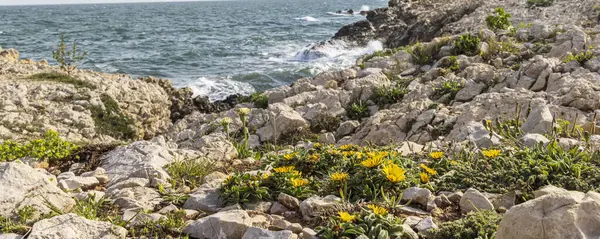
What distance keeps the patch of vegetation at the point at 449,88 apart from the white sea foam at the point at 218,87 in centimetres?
920

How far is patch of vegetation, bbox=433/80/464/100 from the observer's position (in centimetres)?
802

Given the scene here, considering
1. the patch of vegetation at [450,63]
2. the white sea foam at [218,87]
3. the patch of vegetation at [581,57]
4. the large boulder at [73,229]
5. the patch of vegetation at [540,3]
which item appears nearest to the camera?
the large boulder at [73,229]

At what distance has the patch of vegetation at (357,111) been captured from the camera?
327 inches

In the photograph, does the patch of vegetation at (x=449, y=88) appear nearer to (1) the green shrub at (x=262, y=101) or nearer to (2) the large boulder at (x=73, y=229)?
(1) the green shrub at (x=262, y=101)

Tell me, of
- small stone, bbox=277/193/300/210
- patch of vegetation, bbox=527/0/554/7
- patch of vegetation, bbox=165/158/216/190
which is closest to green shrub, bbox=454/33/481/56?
patch of vegetation, bbox=165/158/216/190

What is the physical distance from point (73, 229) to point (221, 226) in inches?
34.9

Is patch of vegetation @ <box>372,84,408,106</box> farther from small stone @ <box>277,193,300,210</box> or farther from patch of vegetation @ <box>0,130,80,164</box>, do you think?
small stone @ <box>277,193,300,210</box>

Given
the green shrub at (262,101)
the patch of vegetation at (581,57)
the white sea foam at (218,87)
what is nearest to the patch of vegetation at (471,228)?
the patch of vegetation at (581,57)

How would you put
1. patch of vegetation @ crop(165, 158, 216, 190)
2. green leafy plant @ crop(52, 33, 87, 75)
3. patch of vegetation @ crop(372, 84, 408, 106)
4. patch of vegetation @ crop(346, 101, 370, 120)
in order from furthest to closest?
1. green leafy plant @ crop(52, 33, 87, 75)
2. patch of vegetation @ crop(372, 84, 408, 106)
3. patch of vegetation @ crop(346, 101, 370, 120)
4. patch of vegetation @ crop(165, 158, 216, 190)

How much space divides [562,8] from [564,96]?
451 inches

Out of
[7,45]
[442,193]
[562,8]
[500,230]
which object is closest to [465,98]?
[442,193]

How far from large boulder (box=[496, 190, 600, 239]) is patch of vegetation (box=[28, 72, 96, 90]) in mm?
9389

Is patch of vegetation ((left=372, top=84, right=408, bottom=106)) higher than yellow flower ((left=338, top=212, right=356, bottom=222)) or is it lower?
lower

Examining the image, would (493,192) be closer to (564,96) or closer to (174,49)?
(564,96)
